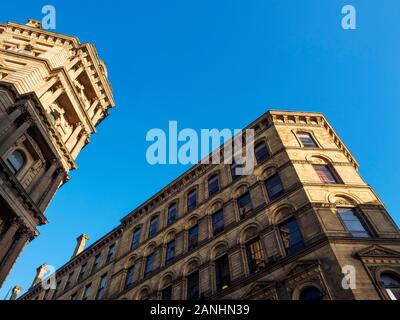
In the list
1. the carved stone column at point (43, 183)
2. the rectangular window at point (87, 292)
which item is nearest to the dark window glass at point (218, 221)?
the carved stone column at point (43, 183)

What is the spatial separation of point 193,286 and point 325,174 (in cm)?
1112

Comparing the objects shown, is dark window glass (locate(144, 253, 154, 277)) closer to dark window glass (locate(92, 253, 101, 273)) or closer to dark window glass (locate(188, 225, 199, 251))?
dark window glass (locate(188, 225, 199, 251))

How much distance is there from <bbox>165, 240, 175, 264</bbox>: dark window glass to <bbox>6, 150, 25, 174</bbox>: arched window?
40.1ft

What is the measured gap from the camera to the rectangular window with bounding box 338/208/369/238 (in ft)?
51.0

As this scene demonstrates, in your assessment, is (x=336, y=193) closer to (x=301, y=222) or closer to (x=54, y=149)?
(x=301, y=222)

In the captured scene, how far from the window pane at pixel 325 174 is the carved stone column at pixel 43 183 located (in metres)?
19.4

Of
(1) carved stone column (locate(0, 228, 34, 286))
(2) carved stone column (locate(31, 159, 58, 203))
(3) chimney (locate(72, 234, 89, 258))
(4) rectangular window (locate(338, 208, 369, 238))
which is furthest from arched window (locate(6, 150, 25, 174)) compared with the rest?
(3) chimney (locate(72, 234, 89, 258))

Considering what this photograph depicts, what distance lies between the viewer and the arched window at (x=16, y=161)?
2053 centimetres

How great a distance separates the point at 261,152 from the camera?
23.7 meters

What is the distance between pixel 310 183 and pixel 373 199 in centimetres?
363

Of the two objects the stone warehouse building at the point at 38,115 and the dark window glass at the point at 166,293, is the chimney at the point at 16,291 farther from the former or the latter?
the dark window glass at the point at 166,293

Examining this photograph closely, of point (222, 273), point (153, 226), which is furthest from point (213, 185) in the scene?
point (222, 273)

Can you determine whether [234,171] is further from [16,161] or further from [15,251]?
[15,251]
